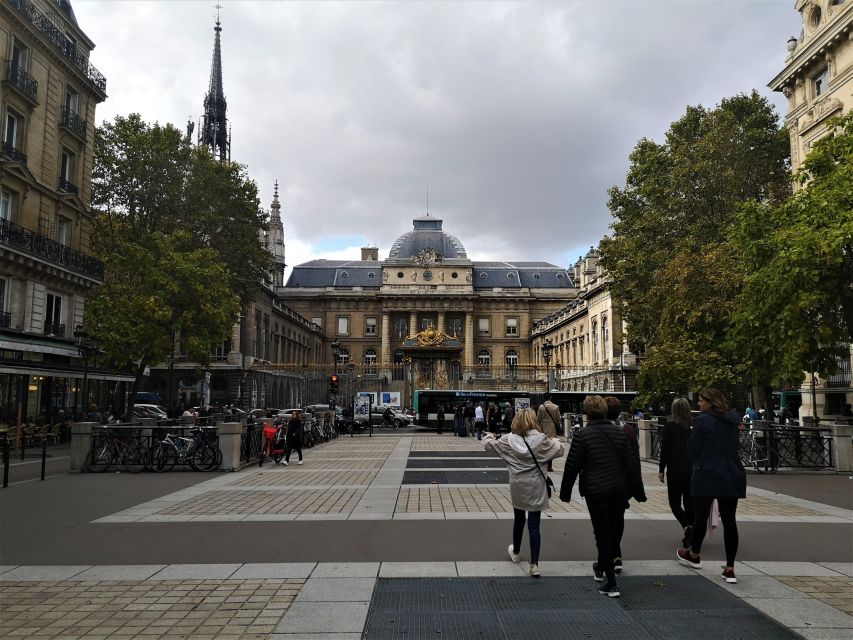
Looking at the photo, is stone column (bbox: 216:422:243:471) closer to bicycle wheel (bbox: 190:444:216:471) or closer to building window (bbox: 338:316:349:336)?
bicycle wheel (bbox: 190:444:216:471)

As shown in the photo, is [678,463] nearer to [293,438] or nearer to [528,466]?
[528,466]

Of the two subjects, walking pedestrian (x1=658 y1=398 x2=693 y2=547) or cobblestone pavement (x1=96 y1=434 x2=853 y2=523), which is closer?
walking pedestrian (x1=658 y1=398 x2=693 y2=547)

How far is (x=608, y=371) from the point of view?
166 ft

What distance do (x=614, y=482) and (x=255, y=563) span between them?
4.02 metres

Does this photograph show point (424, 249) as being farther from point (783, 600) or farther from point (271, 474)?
point (783, 600)

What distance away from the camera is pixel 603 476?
6152 mm

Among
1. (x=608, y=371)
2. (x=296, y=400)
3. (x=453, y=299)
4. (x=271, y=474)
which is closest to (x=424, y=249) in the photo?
(x=453, y=299)

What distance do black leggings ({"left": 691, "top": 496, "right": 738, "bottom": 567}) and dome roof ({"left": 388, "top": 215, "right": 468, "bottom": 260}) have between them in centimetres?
8397

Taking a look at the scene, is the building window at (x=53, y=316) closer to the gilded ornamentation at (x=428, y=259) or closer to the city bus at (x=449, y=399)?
the city bus at (x=449, y=399)

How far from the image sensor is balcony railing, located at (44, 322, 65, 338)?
26364 mm

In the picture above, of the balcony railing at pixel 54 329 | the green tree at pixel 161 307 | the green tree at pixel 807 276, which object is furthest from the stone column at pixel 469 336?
the green tree at pixel 807 276

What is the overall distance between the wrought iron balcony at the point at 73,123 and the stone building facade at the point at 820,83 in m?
32.4

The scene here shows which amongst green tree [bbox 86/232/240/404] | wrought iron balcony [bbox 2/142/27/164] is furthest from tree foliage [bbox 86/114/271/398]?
wrought iron balcony [bbox 2/142/27/164]

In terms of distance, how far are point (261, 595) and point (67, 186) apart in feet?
90.8
